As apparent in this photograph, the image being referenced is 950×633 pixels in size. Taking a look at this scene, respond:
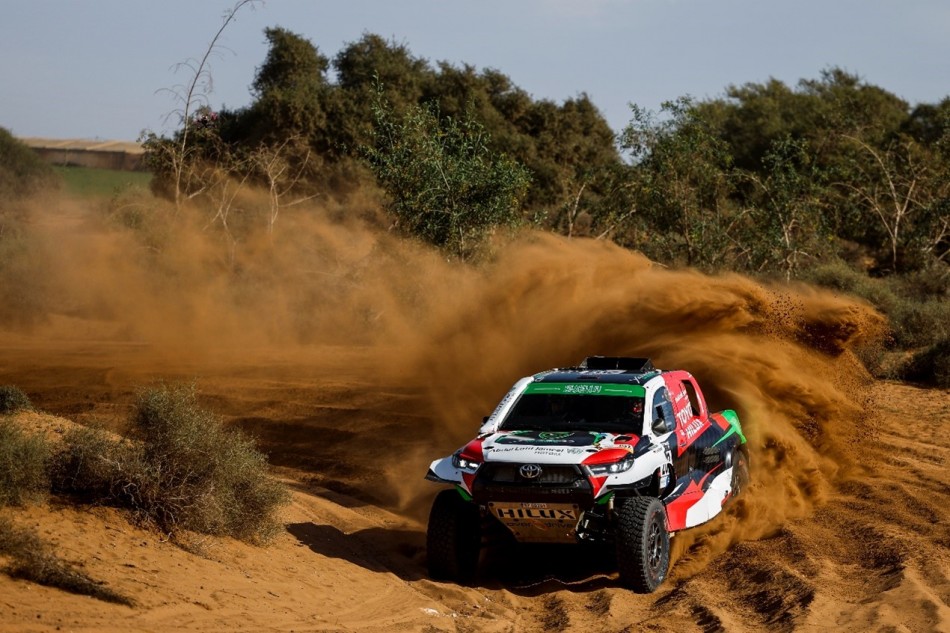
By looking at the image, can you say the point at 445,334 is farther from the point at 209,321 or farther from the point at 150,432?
the point at 209,321

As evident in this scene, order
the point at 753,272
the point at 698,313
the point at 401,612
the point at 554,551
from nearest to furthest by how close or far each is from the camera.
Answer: the point at 401,612 < the point at 554,551 < the point at 698,313 < the point at 753,272

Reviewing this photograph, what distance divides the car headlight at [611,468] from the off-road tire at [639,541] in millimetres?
259

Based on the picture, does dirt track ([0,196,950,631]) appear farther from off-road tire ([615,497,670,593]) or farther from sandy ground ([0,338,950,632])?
off-road tire ([615,497,670,593])

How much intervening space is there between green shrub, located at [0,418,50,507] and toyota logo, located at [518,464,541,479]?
3.68m

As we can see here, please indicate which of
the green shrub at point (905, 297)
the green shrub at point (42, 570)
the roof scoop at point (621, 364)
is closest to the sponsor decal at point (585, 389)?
the roof scoop at point (621, 364)

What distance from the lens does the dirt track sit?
8.00 metres

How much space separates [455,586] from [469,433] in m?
5.39

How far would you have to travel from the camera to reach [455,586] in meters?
9.19

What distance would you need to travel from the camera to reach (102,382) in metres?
19.1

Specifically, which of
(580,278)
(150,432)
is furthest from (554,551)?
(580,278)

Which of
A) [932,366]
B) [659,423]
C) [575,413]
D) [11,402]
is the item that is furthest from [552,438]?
[932,366]

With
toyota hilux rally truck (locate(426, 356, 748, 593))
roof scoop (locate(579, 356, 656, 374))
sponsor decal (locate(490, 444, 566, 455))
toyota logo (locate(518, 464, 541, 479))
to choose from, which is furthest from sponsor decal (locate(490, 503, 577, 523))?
roof scoop (locate(579, 356, 656, 374))

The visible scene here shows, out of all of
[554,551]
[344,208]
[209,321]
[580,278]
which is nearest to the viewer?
[554,551]

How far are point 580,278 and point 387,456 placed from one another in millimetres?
3797
